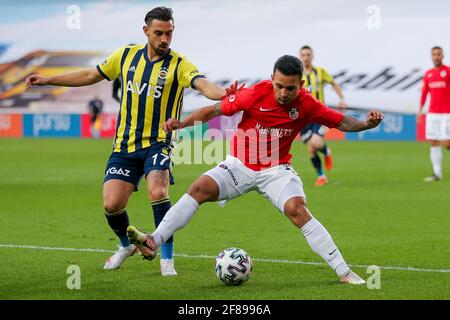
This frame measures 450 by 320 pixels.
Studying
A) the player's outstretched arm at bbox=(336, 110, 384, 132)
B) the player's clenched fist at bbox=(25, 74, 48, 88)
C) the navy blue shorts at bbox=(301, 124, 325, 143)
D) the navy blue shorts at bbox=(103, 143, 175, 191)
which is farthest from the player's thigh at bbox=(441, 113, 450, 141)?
the player's clenched fist at bbox=(25, 74, 48, 88)

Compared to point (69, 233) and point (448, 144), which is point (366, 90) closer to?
point (448, 144)

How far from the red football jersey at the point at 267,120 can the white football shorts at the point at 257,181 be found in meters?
0.07

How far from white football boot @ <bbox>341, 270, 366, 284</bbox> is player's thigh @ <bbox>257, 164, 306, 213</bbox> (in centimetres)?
72

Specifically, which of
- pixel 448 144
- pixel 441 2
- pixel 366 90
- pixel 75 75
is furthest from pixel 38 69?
pixel 75 75

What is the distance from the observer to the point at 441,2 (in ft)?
138

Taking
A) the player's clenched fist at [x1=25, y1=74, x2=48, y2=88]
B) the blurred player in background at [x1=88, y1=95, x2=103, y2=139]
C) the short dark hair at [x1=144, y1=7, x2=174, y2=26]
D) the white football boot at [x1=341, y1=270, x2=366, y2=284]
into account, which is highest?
the short dark hair at [x1=144, y1=7, x2=174, y2=26]

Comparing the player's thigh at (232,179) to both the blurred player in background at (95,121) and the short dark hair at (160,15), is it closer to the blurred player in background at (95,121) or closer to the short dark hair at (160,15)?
the short dark hair at (160,15)

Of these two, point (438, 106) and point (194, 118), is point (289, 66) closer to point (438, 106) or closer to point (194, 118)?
point (194, 118)

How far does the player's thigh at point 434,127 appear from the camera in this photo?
18.4 metres

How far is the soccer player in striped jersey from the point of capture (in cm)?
824

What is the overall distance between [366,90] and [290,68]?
116ft

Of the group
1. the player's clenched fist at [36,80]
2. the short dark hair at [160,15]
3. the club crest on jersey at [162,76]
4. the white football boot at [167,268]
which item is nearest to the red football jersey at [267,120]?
the club crest on jersey at [162,76]

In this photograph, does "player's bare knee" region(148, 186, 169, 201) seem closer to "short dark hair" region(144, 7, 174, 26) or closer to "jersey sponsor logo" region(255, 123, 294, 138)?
"jersey sponsor logo" region(255, 123, 294, 138)

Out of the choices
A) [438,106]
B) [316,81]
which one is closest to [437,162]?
[438,106]
